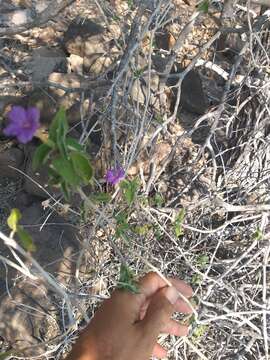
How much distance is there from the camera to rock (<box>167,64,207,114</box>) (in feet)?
8.87

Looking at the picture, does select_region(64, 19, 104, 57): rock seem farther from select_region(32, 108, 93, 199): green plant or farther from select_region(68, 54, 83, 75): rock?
select_region(32, 108, 93, 199): green plant

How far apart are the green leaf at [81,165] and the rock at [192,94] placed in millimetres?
1694

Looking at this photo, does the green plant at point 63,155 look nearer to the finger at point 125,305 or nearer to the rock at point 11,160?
the finger at point 125,305

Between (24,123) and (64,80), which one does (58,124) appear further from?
(64,80)

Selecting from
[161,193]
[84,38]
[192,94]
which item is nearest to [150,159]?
[161,193]

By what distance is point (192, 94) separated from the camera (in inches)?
108

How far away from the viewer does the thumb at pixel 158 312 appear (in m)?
1.42

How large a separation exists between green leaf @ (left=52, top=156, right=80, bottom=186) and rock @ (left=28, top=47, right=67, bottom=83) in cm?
203

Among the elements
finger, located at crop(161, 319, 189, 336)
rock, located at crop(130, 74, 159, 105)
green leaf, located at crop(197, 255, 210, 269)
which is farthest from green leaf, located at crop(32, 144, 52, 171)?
rock, located at crop(130, 74, 159, 105)

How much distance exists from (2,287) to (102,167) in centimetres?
69

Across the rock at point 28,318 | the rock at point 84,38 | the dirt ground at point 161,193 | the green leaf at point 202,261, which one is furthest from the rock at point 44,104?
the green leaf at point 202,261

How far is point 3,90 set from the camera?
2.86 meters

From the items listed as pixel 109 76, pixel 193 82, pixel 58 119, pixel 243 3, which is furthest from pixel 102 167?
pixel 58 119

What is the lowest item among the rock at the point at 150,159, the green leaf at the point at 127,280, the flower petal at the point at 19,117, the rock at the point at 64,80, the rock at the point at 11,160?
the rock at the point at 11,160
